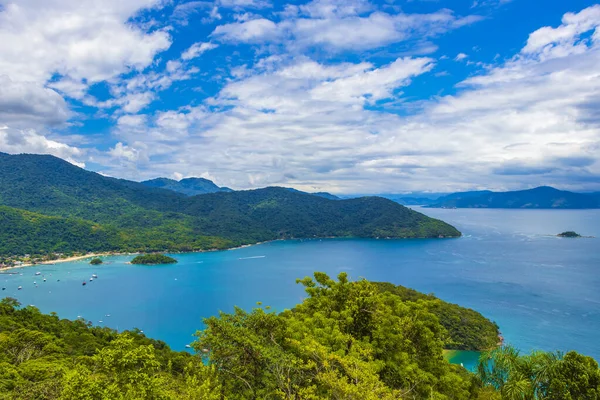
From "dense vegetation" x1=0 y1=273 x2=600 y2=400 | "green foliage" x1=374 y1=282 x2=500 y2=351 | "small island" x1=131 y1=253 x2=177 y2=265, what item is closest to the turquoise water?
"green foliage" x1=374 y1=282 x2=500 y2=351

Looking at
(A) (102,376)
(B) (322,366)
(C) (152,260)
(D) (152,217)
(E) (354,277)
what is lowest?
(C) (152,260)

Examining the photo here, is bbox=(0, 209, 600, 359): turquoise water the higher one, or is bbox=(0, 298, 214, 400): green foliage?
bbox=(0, 298, 214, 400): green foliage

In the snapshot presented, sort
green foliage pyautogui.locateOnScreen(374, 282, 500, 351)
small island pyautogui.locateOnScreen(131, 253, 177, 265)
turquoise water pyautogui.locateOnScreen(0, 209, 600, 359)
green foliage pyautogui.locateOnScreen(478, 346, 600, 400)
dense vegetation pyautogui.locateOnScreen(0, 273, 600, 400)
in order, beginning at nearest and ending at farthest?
dense vegetation pyautogui.locateOnScreen(0, 273, 600, 400) < green foliage pyautogui.locateOnScreen(478, 346, 600, 400) < green foliage pyautogui.locateOnScreen(374, 282, 500, 351) < turquoise water pyautogui.locateOnScreen(0, 209, 600, 359) < small island pyautogui.locateOnScreen(131, 253, 177, 265)

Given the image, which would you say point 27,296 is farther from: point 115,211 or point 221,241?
point 115,211

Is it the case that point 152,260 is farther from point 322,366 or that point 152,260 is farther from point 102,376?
point 322,366

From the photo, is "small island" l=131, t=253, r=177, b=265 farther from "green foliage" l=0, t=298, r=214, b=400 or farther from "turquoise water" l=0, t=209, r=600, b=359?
"green foliage" l=0, t=298, r=214, b=400

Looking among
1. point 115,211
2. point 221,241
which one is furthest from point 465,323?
point 115,211

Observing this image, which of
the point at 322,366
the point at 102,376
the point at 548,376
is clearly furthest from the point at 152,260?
the point at 548,376
